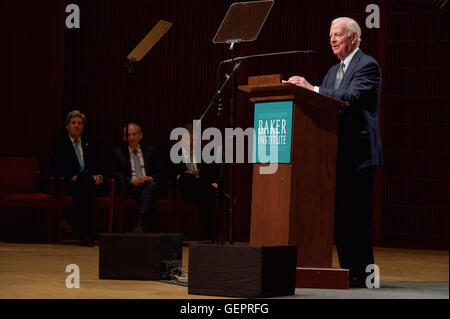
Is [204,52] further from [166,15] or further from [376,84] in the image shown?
[376,84]

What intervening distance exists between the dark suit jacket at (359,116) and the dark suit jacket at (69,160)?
361cm

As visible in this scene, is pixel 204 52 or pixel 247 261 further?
pixel 204 52

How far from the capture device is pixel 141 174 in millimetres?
7172

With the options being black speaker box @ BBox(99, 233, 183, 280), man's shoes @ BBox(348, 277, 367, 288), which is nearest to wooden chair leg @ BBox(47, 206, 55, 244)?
black speaker box @ BBox(99, 233, 183, 280)

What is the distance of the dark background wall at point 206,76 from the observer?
7.74m

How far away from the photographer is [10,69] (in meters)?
7.64

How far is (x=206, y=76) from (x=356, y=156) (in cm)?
435

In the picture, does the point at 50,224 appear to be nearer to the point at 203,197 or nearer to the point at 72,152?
the point at 72,152

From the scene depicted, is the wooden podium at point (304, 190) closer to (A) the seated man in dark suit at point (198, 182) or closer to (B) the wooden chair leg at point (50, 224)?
(A) the seated man in dark suit at point (198, 182)

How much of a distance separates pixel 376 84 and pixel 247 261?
3.86 ft

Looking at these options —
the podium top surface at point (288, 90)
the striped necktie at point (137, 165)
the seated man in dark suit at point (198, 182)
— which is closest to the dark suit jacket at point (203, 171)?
the seated man in dark suit at point (198, 182)

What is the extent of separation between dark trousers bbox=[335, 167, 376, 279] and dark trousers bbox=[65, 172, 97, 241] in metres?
3.40

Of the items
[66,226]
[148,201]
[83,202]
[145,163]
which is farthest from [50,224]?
[145,163]
